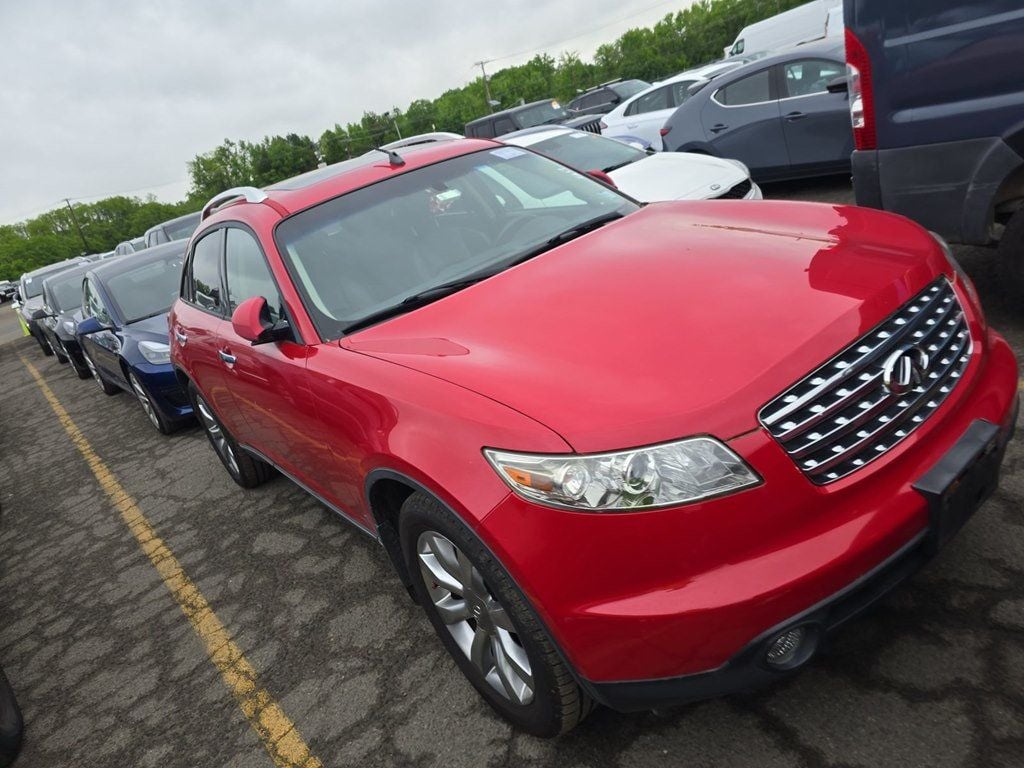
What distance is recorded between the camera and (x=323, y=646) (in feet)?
10.6

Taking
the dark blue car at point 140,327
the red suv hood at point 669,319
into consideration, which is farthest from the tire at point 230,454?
the red suv hood at point 669,319

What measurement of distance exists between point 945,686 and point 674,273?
56.2 inches

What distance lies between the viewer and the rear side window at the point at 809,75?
753cm

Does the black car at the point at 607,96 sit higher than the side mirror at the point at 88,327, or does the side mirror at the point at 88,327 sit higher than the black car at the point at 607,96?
the black car at the point at 607,96

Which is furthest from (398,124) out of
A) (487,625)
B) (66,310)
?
(487,625)

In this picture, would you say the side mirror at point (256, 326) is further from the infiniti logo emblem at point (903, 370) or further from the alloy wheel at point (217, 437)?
the alloy wheel at point (217, 437)

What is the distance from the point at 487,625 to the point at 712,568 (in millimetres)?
842

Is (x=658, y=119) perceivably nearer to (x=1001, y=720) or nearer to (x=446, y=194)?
(x=446, y=194)

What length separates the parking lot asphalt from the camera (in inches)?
84.9

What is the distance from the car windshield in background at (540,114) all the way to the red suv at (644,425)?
1608 centimetres

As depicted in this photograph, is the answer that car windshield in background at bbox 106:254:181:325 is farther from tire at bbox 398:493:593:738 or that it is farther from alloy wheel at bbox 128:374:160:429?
tire at bbox 398:493:593:738

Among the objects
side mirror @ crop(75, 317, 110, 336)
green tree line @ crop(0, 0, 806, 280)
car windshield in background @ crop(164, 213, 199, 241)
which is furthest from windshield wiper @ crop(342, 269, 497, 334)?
green tree line @ crop(0, 0, 806, 280)

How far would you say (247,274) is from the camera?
139 inches

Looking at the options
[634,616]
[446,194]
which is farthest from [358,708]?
[446,194]
